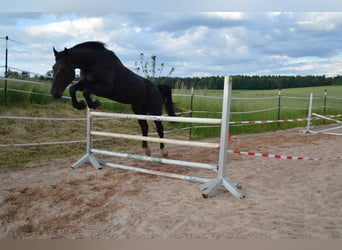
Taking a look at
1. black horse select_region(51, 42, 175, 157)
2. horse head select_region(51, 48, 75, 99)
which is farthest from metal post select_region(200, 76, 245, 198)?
horse head select_region(51, 48, 75, 99)

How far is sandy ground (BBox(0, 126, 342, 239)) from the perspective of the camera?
219 cm

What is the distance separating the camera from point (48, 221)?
95.2 inches

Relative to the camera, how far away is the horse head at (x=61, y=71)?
3.42 m

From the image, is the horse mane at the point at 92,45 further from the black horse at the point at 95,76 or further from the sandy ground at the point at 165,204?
the sandy ground at the point at 165,204

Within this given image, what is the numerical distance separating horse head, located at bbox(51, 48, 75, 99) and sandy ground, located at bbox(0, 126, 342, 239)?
1.05 metres

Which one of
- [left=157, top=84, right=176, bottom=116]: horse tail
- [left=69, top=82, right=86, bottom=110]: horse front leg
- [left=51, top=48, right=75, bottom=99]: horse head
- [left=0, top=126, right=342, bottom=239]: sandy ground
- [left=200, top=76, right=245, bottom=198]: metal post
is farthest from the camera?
[left=157, top=84, right=176, bottom=116]: horse tail

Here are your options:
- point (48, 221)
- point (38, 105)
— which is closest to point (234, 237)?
point (48, 221)

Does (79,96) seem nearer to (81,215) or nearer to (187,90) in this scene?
(187,90)

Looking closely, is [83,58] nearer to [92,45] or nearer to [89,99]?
[92,45]

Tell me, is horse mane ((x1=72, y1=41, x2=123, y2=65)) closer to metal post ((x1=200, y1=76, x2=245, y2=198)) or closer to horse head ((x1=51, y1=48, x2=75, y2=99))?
horse head ((x1=51, y1=48, x2=75, y2=99))

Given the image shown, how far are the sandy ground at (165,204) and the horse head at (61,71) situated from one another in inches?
41.2

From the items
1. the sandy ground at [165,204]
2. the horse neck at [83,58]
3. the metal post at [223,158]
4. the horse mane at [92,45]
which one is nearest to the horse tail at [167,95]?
the sandy ground at [165,204]

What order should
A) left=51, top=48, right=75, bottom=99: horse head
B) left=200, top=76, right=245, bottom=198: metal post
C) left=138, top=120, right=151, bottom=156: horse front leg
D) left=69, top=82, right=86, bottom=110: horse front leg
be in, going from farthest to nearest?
1. left=138, top=120, right=151, bottom=156: horse front leg
2. left=69, top=82, right=86, bottom=110: horse front leg
3. left=51, top=48, right=75, bottom=99: horse head
4. left=200, top=76, right=245, bottom=198: metal post

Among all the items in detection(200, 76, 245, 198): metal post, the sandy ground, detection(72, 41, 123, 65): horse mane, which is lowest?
the sandy ground
